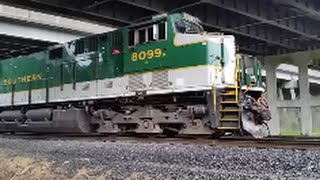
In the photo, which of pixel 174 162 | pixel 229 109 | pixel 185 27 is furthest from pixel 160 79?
pixel 174 162

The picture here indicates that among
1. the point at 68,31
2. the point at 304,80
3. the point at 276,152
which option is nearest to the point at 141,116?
the point at 276,152

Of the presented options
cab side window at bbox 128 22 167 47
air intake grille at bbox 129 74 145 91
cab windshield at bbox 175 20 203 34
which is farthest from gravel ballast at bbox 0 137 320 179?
cab windshield at bbox 175 20 203 34

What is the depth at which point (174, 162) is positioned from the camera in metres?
7.69

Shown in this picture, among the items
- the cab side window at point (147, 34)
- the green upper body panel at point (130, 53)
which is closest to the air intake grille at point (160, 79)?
the green upper body panel at point (130, 53)

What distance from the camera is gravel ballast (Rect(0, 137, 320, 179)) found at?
249 inches

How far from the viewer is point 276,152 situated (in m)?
7.79

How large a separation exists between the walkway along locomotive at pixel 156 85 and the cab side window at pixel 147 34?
0.10 ft

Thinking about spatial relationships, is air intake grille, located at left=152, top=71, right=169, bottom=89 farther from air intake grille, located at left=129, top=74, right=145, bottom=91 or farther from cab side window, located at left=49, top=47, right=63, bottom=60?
cab side window, located at left=49, top=47, right=63, bottom=60

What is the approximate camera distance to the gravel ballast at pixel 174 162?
249 inches

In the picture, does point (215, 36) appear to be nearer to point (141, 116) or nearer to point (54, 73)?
point (141, 116)

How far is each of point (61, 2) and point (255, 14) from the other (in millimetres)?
9709

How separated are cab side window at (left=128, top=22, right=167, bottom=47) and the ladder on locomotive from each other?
2.43m

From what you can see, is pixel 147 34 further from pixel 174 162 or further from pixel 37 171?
pixel 174 162

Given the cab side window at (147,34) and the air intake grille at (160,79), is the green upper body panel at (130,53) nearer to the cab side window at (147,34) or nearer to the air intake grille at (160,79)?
the cab side window at (147,34)
